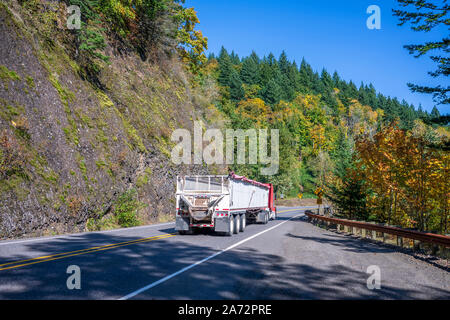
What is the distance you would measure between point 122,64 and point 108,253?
26.6 m

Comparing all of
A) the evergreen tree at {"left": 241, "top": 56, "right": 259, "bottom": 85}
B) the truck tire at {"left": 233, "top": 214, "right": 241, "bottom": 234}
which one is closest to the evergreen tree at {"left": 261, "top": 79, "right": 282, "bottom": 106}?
the evergreen tree at {"left": 241, "top": 56, "right": 259, "bottom": 85}

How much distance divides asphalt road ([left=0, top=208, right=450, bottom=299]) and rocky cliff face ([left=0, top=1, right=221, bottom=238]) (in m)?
4.50

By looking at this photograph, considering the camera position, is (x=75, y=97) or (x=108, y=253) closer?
(x=108, y=253)

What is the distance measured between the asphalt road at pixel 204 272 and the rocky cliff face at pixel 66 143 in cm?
450

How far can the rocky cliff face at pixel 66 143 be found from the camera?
15.1 meters

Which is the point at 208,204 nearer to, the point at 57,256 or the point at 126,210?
the point at 126,210

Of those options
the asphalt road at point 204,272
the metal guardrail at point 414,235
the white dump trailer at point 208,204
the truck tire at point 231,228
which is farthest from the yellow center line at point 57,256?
the metal guardrail at point 414,235

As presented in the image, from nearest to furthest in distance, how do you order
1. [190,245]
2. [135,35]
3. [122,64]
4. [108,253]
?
[108,253] → [190,245] → [122,64] → [135,35]

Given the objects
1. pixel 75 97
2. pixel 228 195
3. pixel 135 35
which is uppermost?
pixel 135 35

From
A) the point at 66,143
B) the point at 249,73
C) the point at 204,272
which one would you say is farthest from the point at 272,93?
the point at 204,272

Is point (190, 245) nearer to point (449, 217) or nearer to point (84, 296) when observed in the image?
point (84, 296)

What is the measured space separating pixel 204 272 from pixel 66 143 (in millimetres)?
14175

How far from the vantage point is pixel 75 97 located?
22.3 metres
